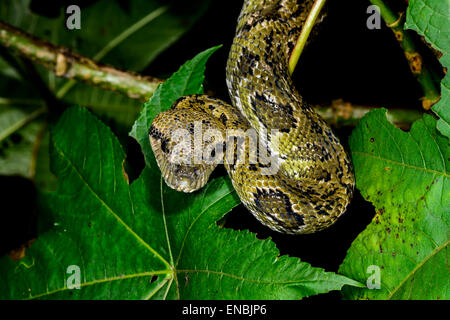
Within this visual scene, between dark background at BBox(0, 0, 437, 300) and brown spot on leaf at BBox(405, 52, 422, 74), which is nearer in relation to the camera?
brown spot on leaf at BBox(405, 52, 422, 74)

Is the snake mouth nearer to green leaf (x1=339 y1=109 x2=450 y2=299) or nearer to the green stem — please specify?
green leaf (x1=339 y1=109 x2=450 y2=299)

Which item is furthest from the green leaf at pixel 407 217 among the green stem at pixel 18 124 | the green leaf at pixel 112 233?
the green stem at pixel 18 124

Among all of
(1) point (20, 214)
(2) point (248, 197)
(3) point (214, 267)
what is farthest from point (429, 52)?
(1) point (20, 214)

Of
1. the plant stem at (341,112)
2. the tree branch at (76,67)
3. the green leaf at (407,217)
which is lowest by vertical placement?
the green leaf at (407,217)

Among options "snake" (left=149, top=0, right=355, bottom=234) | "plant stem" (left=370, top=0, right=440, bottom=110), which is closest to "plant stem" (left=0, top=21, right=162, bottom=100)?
"snake" (left=149, top=0, right=355, bottom=234)

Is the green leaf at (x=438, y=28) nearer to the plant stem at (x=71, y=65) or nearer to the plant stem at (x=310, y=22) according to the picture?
the plant stem at (x=310, y=22)
